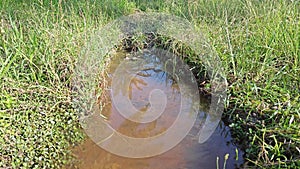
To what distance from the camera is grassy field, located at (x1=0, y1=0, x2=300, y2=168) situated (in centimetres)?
196

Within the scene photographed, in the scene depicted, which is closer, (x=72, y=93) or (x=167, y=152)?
(x=167, y=152)

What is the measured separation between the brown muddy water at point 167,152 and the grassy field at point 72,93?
0.10m

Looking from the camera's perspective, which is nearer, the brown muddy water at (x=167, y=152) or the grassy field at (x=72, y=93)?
the grassy field at (x=72, y=93)

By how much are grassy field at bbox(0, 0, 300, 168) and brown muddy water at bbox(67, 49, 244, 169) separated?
10cm

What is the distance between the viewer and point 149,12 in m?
4.87

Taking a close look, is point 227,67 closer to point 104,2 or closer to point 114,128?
point 114,128

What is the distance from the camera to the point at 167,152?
2.20 meters

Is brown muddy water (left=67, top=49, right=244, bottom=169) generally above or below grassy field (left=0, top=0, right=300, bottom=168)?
below

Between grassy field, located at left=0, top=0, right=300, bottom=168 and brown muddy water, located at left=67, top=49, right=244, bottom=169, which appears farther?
brown muddy water, located at left=67, top=49, right=244, bottom=169

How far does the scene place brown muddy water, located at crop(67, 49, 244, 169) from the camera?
207cm

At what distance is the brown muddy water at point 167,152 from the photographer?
207cm

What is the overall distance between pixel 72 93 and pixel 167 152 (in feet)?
3.24

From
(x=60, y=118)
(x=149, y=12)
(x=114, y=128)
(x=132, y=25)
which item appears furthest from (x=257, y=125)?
(x=149, y=12)

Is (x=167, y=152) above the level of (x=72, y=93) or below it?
below
